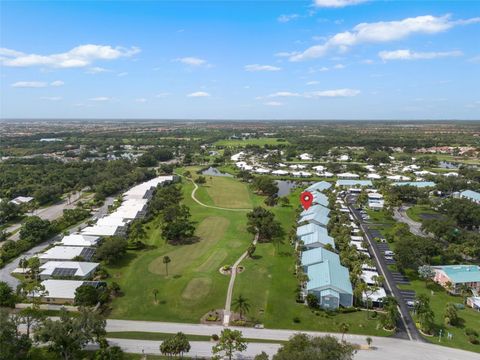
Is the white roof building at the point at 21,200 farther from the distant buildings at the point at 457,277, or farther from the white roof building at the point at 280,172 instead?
the distant buildings at the point at 457,277

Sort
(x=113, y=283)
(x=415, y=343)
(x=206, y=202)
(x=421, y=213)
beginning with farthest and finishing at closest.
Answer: (x=206, y=202)
(x=421, y=213)
(x=113, y=283)
(x=415, y=343)

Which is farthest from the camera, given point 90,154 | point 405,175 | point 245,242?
point 90,154

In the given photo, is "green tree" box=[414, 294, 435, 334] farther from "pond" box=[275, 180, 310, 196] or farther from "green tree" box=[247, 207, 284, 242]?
"pond" box=[275, 180, 310, 196]

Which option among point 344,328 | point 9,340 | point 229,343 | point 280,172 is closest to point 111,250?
point 9,340

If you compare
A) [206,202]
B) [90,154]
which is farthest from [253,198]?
[90,154]

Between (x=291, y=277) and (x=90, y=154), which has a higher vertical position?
(x=90, y=154)

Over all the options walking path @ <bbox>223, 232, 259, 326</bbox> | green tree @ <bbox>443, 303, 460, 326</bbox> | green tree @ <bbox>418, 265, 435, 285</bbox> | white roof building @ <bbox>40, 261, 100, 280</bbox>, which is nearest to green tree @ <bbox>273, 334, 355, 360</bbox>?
walking path @ <bbox>223, 232, 259, 326</bbox>

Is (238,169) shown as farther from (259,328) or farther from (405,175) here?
(259,328)

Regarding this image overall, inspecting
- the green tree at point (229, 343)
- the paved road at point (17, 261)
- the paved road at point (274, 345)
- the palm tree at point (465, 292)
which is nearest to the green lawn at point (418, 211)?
the palm tree at point (465, 292)
